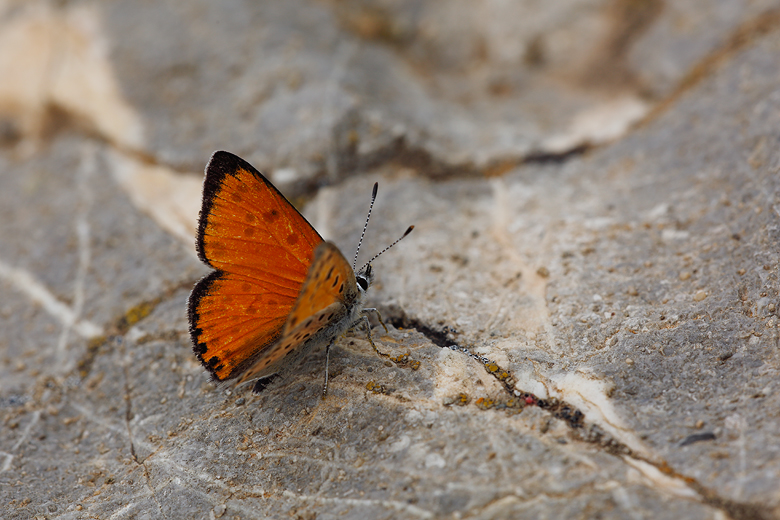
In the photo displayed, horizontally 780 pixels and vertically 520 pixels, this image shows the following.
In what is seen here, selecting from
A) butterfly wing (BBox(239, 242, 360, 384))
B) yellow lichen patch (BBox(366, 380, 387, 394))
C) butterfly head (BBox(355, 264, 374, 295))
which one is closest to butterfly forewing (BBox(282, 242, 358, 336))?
butterfly wing (BBox(239, 242, 360, 384))

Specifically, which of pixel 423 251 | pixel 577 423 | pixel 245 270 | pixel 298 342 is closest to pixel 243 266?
pixel 245 270

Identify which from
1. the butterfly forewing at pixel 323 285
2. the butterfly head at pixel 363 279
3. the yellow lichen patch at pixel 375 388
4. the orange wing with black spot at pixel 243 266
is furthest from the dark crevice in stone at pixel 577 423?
the orange wing with black spot at pixel 243 266

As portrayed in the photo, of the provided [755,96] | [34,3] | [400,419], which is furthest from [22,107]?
[755,96]

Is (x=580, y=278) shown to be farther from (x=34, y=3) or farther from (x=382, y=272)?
(x=34, y=3)

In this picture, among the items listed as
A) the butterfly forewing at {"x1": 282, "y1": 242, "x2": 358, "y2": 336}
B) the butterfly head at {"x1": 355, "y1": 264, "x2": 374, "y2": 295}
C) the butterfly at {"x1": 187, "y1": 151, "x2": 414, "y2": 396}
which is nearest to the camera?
the butterfly forewing at {"x1": 282, "y1": 242, "x2": 358, "y2": 336}

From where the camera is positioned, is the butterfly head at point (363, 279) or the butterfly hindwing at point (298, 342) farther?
the butterfly head at point (363, 279)

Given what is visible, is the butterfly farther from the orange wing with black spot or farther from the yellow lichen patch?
the yellow lichen patch

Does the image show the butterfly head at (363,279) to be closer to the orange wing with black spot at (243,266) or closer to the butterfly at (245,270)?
the butterfly at (245,270)

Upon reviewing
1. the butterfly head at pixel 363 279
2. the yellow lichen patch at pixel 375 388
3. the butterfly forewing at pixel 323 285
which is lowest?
the yellow lichen patch at pixel 375 388
